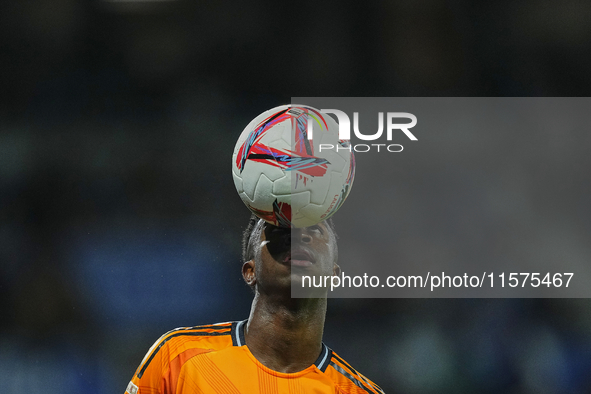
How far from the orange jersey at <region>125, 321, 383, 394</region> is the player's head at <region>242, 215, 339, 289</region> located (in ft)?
1.40

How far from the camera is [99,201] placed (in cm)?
455

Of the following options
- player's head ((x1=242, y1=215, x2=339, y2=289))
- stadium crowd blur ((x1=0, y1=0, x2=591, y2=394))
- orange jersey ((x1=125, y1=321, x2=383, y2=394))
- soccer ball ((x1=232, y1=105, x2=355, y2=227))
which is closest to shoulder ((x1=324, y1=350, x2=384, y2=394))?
orange jersey ((x1=125, y1=321, x2=383, y2=394))

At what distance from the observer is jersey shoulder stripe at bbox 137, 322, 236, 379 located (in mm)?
2762

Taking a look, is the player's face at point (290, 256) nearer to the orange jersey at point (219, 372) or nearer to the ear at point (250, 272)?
the ear at point (250, 272)

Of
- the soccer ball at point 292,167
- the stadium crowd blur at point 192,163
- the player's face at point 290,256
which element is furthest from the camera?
the stadium crowd blur at point 192,163

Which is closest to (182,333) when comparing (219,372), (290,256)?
(219,372)

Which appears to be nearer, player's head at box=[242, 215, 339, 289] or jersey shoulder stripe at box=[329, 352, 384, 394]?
player's head at box=[242, 215, 339, 289]

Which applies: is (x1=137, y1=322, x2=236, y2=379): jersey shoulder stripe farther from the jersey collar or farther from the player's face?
the player's face

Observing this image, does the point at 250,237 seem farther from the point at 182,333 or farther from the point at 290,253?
the point at 182,333

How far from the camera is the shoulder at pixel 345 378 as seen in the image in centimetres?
281

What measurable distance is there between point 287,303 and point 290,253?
0.27 metres

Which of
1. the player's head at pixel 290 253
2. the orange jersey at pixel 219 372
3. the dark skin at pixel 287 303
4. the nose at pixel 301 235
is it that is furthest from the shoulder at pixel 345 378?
the nose at pixel 301 235

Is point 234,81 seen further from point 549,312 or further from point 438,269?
→ point 549,312

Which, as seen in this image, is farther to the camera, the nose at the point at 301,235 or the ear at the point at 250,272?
the ear at the point at 250,272
